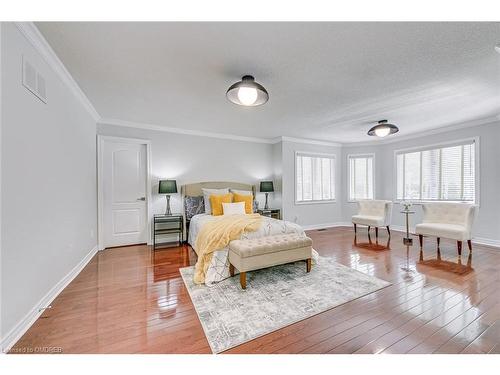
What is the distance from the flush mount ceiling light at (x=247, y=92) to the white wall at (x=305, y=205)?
3.14 metres

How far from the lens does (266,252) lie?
2.58 m

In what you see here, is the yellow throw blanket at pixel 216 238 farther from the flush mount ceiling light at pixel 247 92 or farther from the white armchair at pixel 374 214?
the white armchair at pixel 374 214

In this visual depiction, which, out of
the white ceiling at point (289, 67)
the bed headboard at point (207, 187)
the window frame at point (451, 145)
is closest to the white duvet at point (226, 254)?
the white ceiling at point (289, 67)

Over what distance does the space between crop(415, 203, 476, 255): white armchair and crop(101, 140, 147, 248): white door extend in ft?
18.4

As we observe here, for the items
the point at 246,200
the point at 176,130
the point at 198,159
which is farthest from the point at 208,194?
the point at 176,130

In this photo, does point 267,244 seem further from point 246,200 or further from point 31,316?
point 31,316

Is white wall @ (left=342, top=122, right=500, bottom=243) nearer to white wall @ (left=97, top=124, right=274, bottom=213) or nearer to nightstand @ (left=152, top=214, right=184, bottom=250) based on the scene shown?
white wall @ (left=97, top=124, right=274, bottom=213)

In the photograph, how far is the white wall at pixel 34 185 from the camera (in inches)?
61.5

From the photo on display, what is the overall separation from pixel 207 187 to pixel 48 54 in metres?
3.35

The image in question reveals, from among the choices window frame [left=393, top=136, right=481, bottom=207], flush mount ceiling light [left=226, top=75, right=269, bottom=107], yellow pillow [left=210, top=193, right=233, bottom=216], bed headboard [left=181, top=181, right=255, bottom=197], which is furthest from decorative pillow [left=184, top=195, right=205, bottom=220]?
window frame [left=393, top=136, right=481, bottom=207]

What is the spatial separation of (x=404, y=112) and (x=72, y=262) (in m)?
5.79

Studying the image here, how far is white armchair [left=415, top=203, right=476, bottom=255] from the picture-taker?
11.5 feet

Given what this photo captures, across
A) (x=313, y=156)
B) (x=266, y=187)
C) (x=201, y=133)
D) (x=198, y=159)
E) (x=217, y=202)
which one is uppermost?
(x=201, y=133)
